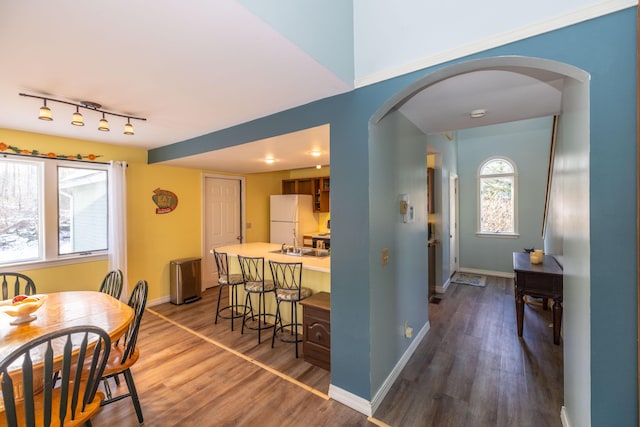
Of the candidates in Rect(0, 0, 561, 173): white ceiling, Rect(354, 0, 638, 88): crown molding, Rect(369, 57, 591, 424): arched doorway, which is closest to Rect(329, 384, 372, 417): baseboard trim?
Rect(369, 57, 591, 424): arched doorway

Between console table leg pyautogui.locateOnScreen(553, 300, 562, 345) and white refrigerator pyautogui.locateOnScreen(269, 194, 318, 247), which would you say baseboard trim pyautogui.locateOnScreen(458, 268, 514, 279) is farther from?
white refrigerator pyautogui.locateOnScreen(269, 194, 318, 247)

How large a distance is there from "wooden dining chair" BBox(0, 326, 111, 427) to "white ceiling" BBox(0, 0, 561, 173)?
146 cm

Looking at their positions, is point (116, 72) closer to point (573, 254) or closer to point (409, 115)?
point (409, 115)

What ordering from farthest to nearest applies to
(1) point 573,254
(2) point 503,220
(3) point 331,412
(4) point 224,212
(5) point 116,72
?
(2) point 503,220 → (4) point 224,212 → (3) point 331,412 → (5) point 116,72 → (1) point 573,254

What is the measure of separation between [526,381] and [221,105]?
360cm

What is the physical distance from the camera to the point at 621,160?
120 centimetres

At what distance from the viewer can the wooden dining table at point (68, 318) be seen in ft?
5.38

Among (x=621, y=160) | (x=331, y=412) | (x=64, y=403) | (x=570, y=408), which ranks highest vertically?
(x=621, y=160)

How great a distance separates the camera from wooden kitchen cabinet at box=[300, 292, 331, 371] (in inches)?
99.9

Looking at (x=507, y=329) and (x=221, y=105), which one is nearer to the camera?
(x=221, y=105)

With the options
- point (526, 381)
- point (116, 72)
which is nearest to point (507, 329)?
point (526, 381)

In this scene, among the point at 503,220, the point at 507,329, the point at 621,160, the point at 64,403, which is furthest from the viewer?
the point at 503,220

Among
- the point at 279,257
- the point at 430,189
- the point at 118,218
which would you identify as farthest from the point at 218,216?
→ the point at 430,189

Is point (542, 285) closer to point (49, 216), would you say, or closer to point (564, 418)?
point (564, 418)
